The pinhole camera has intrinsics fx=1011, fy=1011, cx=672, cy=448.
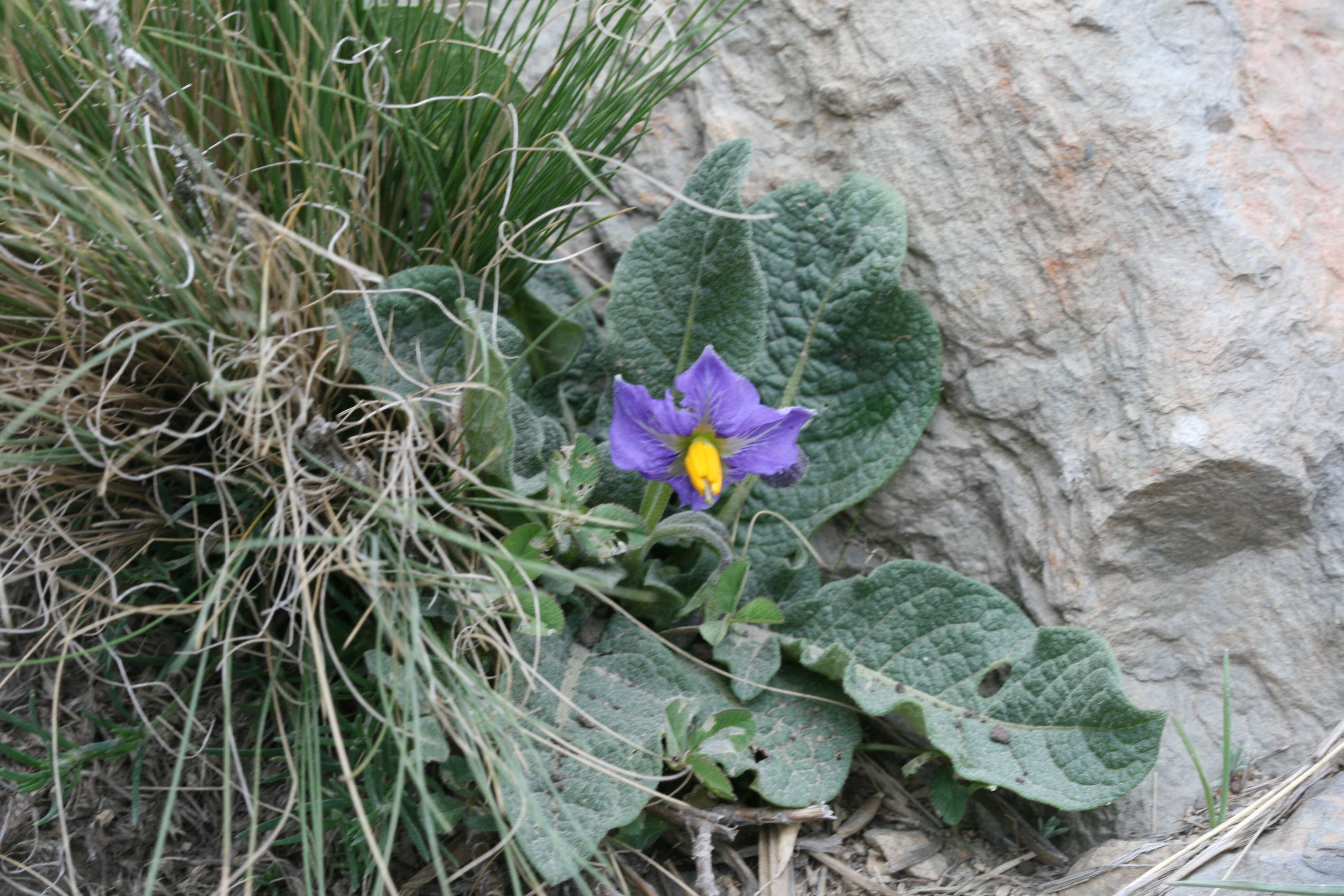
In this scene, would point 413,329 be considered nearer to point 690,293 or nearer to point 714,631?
point 690,293

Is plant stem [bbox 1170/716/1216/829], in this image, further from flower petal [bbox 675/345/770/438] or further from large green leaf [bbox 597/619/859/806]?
flower petal [bbox 675/345/770/438]

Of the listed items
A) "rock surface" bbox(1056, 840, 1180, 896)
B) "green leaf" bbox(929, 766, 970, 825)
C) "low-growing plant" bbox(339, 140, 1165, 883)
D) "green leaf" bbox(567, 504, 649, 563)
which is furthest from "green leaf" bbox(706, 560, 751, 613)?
"rock surface" bbox(1056, 840, 1180, 896)

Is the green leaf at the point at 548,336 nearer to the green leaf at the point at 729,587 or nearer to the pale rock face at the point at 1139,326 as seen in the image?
the green leaf at the point at 729,587

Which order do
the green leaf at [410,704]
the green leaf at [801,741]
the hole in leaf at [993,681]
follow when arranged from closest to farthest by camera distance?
the green leaf at [410,704], the green leaf at [801,741], the hole in leaf at [993,681]

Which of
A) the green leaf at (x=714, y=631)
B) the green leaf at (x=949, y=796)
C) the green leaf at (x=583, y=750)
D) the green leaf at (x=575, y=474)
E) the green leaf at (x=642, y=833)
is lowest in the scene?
the green leaf at (x=642, y=833)

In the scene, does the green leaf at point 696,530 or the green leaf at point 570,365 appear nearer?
the green leaf at point 696,530

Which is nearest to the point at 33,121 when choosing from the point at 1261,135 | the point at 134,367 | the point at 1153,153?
the point at 134,367

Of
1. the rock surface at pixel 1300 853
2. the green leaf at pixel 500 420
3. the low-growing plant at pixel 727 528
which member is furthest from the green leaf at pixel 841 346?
the rock surface at pixel 1300 853
